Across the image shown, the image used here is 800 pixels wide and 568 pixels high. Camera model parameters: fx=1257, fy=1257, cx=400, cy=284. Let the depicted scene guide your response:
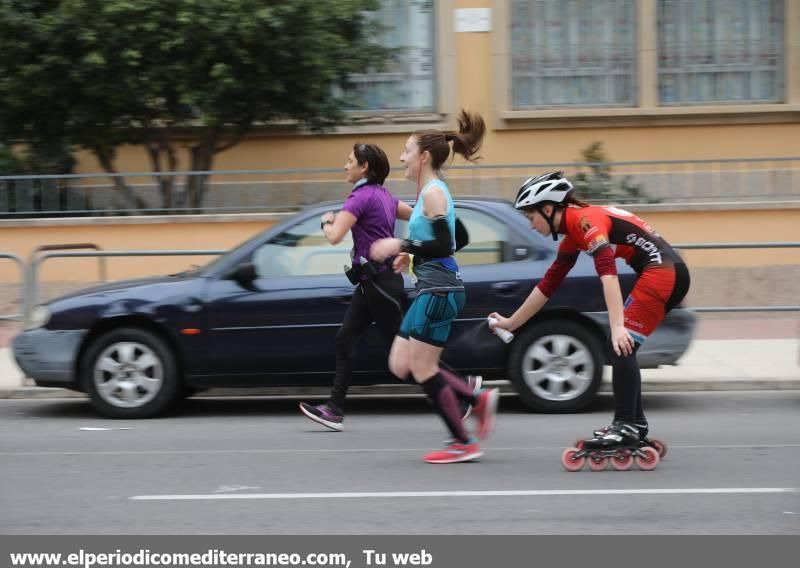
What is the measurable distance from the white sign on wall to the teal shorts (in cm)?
1083

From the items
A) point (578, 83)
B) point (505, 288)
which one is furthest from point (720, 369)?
point (578, 83)

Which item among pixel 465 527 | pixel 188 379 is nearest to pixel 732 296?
pixel 188 379

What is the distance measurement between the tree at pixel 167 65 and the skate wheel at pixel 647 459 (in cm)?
875

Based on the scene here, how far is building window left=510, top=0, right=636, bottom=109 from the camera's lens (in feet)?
57.1

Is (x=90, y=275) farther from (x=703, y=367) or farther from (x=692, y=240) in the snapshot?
(x=692, y=240)

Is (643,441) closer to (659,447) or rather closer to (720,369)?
(659,447)

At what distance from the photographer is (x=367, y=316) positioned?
784 centimetres

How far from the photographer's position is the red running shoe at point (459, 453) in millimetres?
7012

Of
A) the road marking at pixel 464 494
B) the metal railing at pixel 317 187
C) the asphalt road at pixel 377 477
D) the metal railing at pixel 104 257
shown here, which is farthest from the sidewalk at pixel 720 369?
the metal railing at pixel 317 187

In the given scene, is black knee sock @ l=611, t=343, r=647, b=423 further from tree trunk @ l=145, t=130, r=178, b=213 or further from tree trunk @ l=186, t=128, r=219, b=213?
tree trunk @ l=145, t=130, r=178, b=213

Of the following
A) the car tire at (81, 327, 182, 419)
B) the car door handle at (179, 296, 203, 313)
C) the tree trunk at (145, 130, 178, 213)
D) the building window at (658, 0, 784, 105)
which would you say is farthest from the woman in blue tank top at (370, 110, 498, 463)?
the building window at (658, 0, 784, 105)

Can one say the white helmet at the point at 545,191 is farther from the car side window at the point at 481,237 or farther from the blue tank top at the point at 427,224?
the car side window at the point at 481,237

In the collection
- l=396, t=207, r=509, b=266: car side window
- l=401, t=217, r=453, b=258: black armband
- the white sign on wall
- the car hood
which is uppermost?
the white sign on wall

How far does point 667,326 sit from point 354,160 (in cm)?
266
